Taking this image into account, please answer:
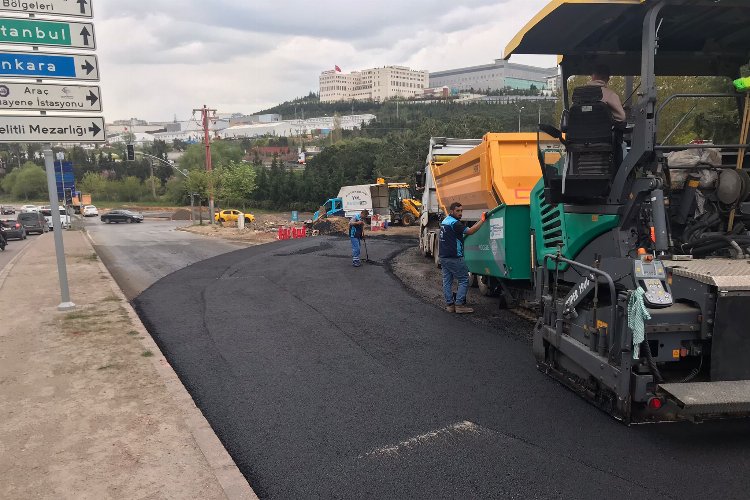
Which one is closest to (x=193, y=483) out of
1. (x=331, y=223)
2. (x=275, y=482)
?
(x=275, y=482)

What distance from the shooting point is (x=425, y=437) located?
13.4 ft

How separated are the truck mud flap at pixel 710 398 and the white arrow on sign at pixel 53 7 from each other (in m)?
8.80

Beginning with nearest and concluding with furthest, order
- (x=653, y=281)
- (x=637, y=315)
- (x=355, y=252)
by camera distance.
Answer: (x=637, y=315), (x=653, y=281), (x=355, y=252)

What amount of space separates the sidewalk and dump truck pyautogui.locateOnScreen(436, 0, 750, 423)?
9.10ft

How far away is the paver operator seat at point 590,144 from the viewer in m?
4.51

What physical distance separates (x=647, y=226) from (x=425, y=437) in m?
2.39

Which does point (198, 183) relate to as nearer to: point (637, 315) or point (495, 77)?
point (637, 315)

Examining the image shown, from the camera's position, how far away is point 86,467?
3564 mm

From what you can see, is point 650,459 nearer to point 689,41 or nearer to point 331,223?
point 689,41

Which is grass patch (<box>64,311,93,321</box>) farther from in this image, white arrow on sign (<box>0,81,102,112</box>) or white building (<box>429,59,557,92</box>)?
white building (<box>429,59,557,92</box>)

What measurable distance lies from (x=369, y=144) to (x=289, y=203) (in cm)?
1135

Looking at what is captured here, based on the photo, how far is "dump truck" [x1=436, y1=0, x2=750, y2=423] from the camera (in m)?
3.69

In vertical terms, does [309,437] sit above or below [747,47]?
below

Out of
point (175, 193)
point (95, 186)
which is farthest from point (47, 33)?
point (95, 186)
